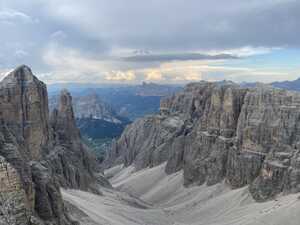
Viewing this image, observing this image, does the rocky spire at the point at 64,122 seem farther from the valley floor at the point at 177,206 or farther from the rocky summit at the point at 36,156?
the valley floor at the point at 177,206

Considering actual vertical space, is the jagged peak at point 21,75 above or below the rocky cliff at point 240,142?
above

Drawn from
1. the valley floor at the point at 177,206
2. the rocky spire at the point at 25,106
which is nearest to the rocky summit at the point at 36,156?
the rocky spire at the point at 25,106

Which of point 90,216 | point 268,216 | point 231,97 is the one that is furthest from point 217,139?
point 90,216

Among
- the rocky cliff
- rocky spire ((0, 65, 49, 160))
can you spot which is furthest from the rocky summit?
the rocky cliff

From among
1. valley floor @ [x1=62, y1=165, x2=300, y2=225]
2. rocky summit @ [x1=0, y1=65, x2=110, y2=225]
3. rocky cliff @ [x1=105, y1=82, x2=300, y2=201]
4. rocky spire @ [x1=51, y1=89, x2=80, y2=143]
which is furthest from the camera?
rocky spire @ [x1=51, y1=89, x2=80, y2=143]

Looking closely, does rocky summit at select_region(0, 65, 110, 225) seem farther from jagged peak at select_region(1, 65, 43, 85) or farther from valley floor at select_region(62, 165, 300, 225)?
valley floor at select_region(62, 165, 300, 225)

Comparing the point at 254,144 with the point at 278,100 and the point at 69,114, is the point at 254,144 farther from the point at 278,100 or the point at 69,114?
the point at 69,114
